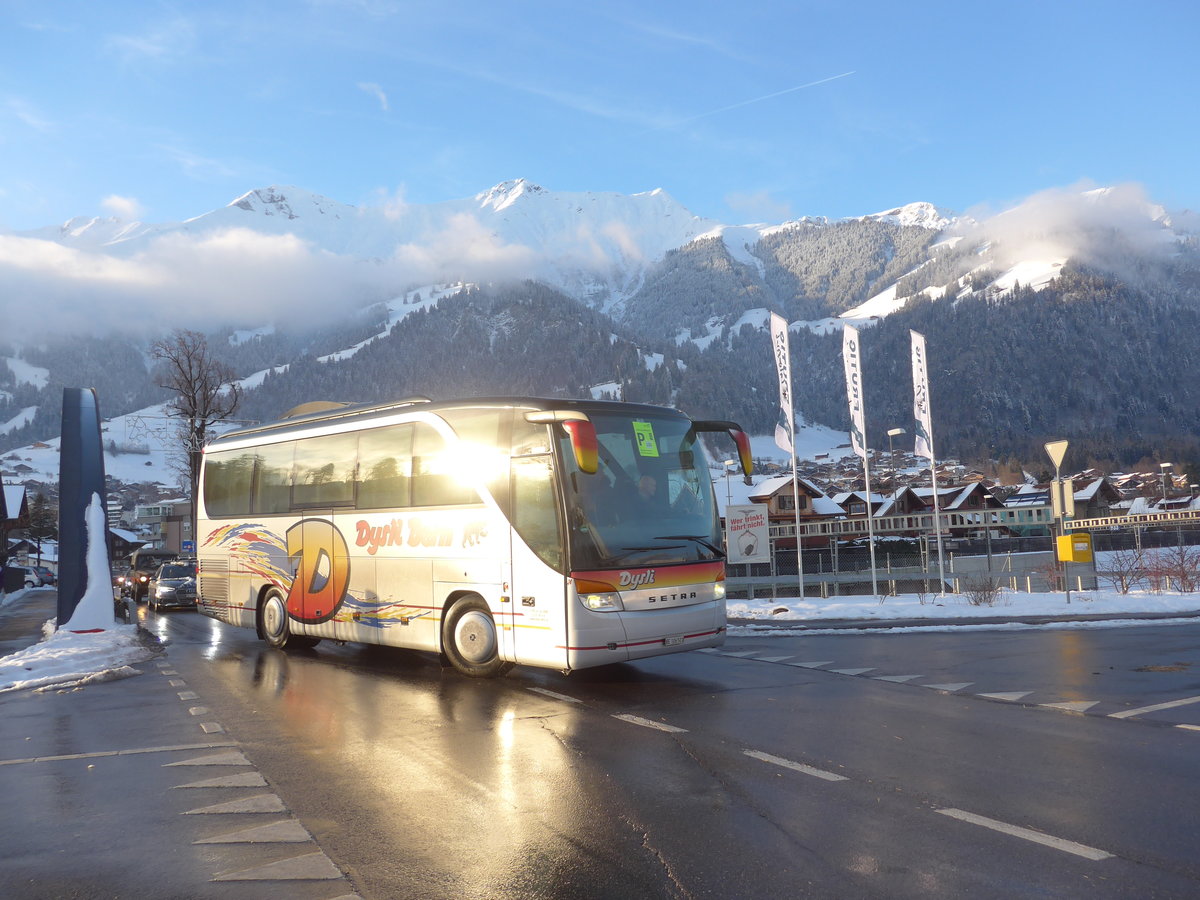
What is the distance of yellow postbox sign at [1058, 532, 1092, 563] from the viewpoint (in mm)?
19328

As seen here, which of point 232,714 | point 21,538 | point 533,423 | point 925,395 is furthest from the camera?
point 21,538

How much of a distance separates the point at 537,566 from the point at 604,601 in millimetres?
884

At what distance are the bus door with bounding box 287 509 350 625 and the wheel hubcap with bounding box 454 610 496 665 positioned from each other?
9.85 ft

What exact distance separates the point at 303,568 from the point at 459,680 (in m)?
4.29

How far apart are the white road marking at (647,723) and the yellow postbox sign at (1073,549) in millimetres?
13633

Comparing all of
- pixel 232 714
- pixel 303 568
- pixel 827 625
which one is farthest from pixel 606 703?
pixel 827 625

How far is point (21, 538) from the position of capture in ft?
366

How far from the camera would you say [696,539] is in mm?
11195

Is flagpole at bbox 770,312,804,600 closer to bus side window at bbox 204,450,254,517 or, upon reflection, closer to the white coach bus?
the white coach bus

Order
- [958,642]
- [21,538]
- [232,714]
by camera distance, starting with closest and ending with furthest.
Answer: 1. [232,714]
2. [958,642]
3. [21,538]

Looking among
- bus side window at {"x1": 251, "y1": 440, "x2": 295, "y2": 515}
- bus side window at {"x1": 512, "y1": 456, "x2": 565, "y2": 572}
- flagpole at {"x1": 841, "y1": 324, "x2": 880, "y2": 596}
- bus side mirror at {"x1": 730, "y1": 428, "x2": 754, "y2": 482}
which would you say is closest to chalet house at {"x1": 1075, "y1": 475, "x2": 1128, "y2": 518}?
flagpole at {"x1": 841, "y1": 324, "x2": 880, "y2": 596}

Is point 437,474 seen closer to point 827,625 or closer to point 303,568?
point 303,568

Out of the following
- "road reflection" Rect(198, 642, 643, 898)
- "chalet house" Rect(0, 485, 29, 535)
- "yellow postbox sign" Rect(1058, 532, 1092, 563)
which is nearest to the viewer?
"road reflection" Rect(198, 642, 643, 898)

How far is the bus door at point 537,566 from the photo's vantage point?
10.3m
